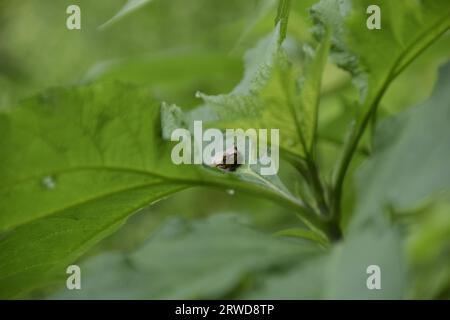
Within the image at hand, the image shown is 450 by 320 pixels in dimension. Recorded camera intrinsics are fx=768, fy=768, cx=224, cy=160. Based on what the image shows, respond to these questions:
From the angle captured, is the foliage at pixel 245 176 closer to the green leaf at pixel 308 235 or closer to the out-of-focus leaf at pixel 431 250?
the green leaf at pixel 308 235

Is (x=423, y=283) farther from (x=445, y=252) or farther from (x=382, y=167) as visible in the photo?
(x=382, y=167)

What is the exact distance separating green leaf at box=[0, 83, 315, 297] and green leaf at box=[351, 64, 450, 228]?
6cm

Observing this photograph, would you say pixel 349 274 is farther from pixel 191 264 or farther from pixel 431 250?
pixel 431 250

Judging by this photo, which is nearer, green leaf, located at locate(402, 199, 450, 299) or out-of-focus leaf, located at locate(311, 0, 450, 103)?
out-of-focus leaf, located at locate(311, 0, 450, 103)

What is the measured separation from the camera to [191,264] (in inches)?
14.3

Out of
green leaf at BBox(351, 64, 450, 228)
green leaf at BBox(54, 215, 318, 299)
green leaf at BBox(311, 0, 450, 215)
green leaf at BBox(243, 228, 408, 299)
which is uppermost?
green leaf at BBox(311, 0, 450, 215)

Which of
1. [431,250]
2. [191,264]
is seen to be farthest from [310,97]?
[431,250]

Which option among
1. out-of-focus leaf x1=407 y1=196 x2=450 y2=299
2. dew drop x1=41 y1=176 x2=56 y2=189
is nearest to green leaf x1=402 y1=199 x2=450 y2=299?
out-of-focus leaf x1=407 y1=196 x2=450 y2=299

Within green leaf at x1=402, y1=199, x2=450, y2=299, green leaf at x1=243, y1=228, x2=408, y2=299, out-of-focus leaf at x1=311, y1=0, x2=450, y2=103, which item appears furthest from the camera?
green leaf at x1=402, y1=199, x2=450, y2=299

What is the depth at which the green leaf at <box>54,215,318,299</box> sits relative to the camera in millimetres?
347

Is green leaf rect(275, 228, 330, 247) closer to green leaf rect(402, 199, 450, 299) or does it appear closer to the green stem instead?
the green stem

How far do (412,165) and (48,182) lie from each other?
17 cm
